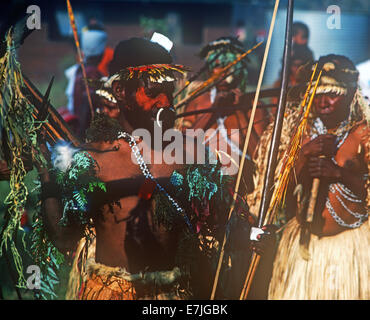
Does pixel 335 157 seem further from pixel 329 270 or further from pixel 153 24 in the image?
pixel 153 24

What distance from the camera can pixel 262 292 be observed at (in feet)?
14.7

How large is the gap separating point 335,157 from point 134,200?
5.91 ft

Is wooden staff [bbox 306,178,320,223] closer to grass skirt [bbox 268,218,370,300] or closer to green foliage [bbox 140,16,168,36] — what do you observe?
grass skirt [bbox 268,218,370,300]

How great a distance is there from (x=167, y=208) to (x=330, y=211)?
1.69 meters

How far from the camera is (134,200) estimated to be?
3.00 m

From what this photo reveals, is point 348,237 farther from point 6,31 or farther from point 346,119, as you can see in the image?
point 6,31

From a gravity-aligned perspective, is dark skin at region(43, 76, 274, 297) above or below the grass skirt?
above

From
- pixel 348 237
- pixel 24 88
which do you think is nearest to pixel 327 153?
pixel 348 237

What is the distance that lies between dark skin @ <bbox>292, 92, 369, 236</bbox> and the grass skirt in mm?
225

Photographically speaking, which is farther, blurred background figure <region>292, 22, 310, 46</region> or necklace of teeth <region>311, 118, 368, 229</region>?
blurred background figure <region>292, 22, 310, 46</region>

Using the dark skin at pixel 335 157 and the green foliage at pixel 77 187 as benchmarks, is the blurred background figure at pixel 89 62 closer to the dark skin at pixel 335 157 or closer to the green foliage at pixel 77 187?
the dark skin at pixel 335 157

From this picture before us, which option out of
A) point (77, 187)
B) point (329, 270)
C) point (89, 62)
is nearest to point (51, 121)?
point (77, 187)

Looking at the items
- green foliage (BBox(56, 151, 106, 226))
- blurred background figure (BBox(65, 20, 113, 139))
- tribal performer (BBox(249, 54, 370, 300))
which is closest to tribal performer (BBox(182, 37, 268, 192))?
tribal performer (BBox(249, 54, 370, 300))

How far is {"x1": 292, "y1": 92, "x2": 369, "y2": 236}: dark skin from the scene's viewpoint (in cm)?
402
